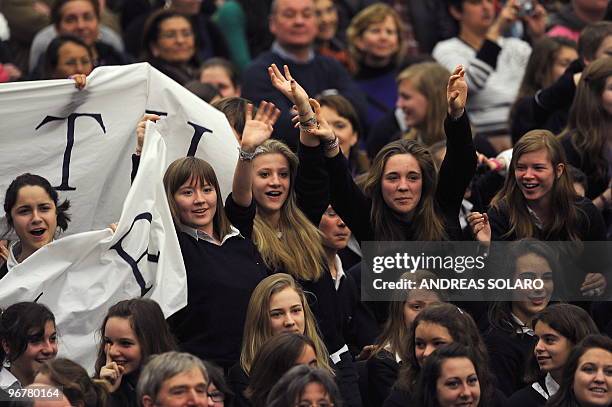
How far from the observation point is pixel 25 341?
8219mm

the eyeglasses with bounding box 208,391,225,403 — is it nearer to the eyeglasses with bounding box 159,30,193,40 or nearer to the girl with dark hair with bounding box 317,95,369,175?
the girl with dark hair with bounding box 317,95,369,175

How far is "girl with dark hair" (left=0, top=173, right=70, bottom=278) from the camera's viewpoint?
8992 mm

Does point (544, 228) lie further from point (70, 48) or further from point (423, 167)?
point (70, 48)

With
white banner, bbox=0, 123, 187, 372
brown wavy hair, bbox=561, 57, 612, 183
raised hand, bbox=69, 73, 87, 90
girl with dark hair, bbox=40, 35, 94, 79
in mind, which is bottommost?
white banner, bbox=0, 123, 187, 372

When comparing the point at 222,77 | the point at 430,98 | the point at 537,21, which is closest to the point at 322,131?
the point at 430,98

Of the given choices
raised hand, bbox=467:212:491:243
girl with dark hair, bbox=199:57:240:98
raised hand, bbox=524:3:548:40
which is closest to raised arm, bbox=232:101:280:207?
raised hand, bbox=467:212:491:243

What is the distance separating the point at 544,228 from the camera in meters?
9.62

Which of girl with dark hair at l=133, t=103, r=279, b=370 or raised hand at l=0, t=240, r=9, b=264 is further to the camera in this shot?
raised hand at l=0, t=240, r=9, b=264

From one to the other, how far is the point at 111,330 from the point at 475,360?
170cm

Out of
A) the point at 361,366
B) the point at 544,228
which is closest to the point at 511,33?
the point at 544,228

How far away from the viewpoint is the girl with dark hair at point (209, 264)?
8.65 m

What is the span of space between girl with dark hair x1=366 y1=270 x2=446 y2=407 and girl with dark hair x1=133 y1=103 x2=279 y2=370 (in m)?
0.74

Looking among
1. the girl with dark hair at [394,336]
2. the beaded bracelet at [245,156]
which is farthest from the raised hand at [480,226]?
the beaded bracelet at [245,156]

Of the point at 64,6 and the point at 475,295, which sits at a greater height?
the point at 64,6
